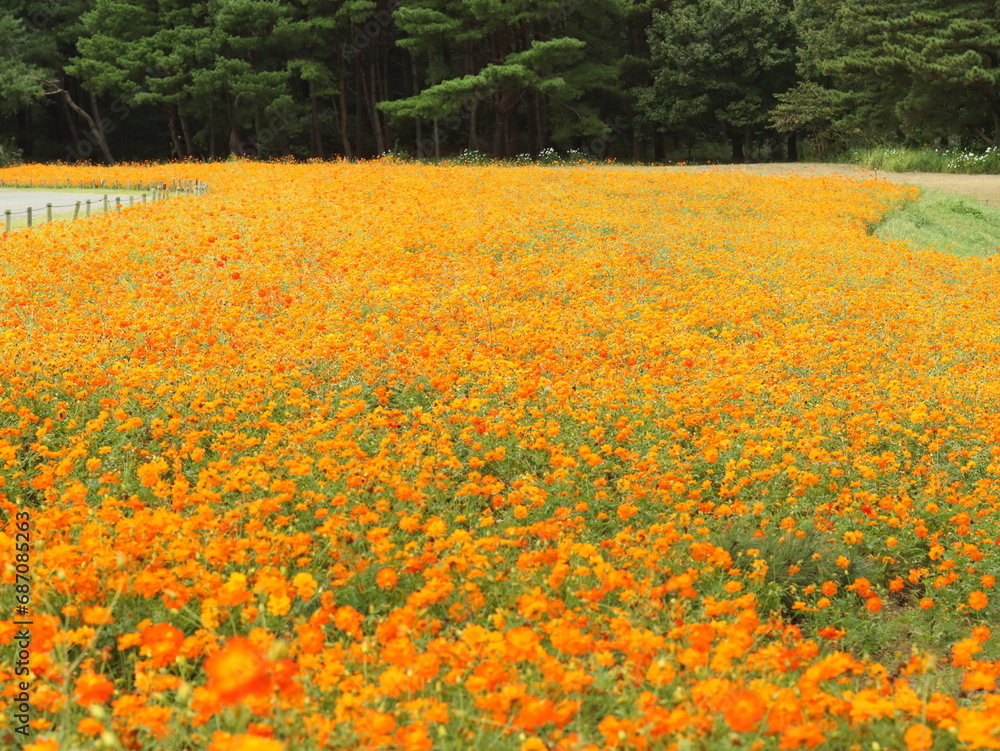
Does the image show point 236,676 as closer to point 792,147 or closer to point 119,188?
point 119,188

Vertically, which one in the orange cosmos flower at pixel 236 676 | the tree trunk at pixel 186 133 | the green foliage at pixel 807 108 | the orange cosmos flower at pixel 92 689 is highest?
the tree trunk at pixel 186 133

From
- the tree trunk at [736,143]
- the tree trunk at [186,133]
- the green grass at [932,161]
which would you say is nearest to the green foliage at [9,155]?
the tree trunk at [186,133]

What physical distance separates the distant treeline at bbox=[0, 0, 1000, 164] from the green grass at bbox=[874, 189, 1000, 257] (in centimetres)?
1140

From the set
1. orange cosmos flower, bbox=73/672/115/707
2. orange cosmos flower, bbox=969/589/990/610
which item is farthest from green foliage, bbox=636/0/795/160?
orange cosmos flower, bbox=73/672/115/707

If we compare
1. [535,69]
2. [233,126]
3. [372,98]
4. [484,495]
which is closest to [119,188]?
[233,126]

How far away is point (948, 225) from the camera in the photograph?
58.0 feet

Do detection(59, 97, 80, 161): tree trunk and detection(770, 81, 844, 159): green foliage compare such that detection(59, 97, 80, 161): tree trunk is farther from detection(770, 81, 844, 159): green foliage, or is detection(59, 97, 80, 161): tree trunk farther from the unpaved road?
detection(770, 81, 844, 159): green foliage

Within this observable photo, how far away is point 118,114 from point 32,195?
79.0 ft

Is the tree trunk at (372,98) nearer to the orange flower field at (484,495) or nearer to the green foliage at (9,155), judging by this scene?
the green foliage at (9,155)

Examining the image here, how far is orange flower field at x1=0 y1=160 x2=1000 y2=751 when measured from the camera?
2.81m

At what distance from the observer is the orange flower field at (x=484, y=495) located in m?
2.81

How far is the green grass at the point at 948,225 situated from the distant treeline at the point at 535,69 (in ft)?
37.4

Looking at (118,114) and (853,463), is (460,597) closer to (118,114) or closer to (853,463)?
(853,463)

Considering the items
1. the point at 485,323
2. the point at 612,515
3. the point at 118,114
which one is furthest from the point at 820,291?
the point at 118,114
